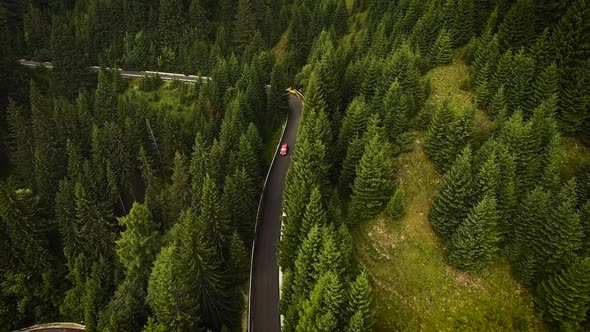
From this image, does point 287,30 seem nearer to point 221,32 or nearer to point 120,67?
point 221,32

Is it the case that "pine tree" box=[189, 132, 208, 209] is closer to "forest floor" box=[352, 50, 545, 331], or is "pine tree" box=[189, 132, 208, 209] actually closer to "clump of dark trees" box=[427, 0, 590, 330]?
"forest floor" box=[352, 50, 545, 331]

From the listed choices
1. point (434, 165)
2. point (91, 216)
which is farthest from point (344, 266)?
point (91, 216)

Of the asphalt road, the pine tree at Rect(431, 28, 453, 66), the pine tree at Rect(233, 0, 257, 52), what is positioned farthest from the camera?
the pine tree at Rect(233, 0, 257, 52)

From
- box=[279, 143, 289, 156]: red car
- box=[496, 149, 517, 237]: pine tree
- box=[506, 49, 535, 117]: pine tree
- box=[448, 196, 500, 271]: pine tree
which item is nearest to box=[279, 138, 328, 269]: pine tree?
box=[448, 196, 500, 271]: pine tree

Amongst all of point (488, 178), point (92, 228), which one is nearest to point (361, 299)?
point (488, 178)

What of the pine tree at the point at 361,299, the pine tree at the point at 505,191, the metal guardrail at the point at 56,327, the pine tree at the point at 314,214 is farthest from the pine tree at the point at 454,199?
the metal guardrail at the point at 56,327

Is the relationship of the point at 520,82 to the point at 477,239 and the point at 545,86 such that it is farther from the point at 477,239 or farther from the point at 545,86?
the point at 477,239
